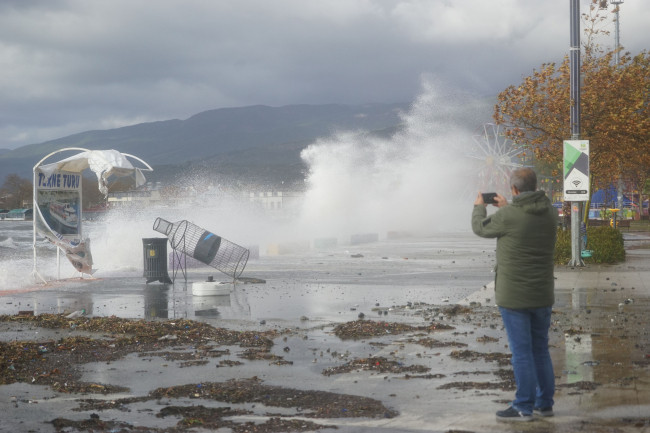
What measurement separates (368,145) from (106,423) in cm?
7096

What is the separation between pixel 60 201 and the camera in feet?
69.6

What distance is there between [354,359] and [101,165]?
12.6 metres

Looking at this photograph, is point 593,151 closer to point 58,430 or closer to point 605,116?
point 605,116

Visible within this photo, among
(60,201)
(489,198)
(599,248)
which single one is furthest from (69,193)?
(489,198)

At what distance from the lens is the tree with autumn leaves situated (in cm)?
2653

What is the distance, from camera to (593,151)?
27281 mm

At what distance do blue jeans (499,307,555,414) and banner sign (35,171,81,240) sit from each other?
52.1 feet

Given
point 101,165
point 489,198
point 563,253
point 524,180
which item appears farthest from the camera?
point 563,253

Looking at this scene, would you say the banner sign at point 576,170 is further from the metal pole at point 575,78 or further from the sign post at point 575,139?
the metal pole at point 575,78

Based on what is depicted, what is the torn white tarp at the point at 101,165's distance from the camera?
2058 centimetres

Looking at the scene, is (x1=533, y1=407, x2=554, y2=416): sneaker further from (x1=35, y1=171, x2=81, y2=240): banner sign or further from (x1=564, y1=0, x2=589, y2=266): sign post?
(x1=35, y1=171, x2=81, y2=240): banner sign

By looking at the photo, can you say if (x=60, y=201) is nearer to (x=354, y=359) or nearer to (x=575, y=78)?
(x=575, y=78)

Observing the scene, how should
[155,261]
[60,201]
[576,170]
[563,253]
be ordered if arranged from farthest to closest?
[563,253], [60,201], [576,170], [155,261]

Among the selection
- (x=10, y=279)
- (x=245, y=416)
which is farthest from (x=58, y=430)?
(x=10, y=279)
